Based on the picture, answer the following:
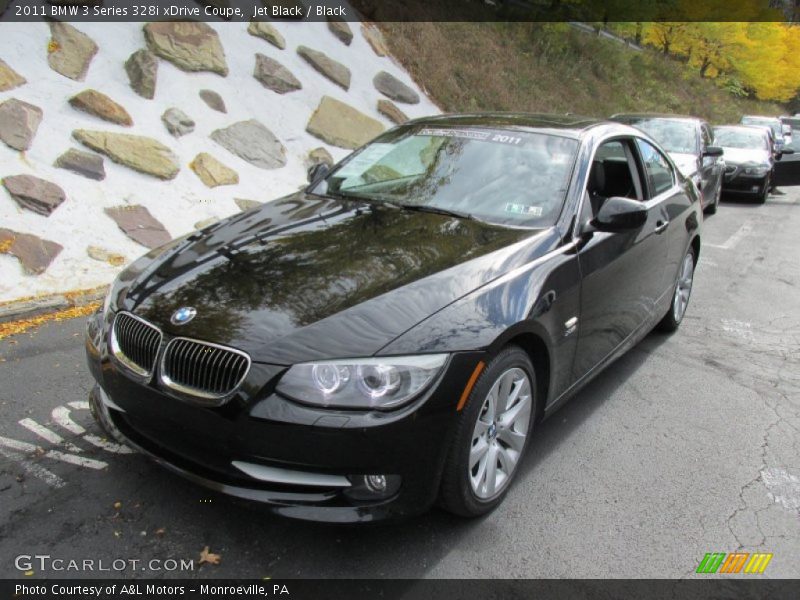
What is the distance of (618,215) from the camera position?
345cm

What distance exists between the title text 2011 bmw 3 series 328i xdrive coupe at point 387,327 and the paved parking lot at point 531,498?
0.28m

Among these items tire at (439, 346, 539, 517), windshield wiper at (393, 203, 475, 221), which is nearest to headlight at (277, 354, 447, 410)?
tire at (439, 346, 539, 517)

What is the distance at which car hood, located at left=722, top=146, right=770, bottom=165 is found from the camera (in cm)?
1322

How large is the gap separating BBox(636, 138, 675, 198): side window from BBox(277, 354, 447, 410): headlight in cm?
282

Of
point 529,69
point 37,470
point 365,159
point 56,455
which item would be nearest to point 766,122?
point 529,69

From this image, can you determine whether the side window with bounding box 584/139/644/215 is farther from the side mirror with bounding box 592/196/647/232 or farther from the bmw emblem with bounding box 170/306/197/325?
the bmw emblem with bounding box 170/306/197/325

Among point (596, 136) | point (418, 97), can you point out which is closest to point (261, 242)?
point (596, 136)

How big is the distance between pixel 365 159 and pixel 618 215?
1.72 m

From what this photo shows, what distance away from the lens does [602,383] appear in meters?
4.42

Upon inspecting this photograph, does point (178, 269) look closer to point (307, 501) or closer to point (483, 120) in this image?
point (307, 501)

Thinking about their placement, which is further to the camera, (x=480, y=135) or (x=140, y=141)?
(x=140, y=141)

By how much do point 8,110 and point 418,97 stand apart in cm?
751

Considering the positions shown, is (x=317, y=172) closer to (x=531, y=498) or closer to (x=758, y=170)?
(x=531, y=498)

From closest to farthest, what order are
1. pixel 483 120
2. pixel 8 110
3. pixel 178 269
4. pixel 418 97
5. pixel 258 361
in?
pixel 258 361, pixel 178 269, pixel 483 120, pixel 8 110, pixel 418 97
